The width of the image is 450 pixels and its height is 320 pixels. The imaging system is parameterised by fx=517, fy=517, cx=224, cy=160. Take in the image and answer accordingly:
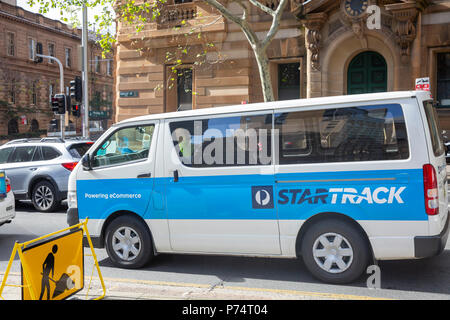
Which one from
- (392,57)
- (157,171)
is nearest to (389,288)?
(157,171)

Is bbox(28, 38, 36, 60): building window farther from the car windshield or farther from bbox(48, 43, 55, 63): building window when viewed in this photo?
the car windshield

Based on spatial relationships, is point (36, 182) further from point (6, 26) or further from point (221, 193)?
point (6, 26)

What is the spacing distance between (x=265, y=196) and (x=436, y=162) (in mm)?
1857

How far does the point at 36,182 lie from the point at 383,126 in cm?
924

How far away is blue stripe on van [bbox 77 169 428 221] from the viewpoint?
5359 millimetres

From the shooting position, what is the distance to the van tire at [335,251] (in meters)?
5.54

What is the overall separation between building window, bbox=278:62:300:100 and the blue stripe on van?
14996mm

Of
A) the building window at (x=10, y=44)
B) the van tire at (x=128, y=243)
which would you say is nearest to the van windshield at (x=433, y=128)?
the van tire at (x=128, y=243)

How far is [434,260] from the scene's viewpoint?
21.8 feet

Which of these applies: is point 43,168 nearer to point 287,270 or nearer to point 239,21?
point 239,21

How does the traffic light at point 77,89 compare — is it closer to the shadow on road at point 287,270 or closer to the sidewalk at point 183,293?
the shadow on road at point 287,270

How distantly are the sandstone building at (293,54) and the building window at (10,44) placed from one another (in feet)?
118

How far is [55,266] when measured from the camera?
4.71m

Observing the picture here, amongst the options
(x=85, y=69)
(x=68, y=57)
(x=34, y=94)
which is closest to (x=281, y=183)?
(x=85, y=69)
